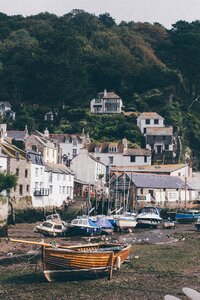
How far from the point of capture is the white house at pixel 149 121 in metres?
87.7

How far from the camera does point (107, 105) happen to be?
93.2m

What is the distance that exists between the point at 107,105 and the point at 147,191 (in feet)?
96.8

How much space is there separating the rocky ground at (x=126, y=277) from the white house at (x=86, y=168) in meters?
34.0

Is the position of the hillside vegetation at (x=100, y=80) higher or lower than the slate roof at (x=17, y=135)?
higher

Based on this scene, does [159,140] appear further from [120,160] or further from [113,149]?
[113,149]

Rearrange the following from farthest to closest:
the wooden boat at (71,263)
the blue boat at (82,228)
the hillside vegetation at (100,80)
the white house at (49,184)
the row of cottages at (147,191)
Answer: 1. the hillside vegetation at (100,80)
2. the row of cottages at (147,191)
3. the white house at (49,184)
4. the blue boat at (82,228)
5. the wooden boat at (71,263)

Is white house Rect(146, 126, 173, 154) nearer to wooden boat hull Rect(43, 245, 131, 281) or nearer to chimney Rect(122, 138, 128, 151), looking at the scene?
chimney Rect(122, 138, 128, 151)

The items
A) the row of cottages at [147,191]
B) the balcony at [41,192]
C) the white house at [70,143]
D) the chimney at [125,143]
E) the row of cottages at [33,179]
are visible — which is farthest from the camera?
the chimney at [125,143]

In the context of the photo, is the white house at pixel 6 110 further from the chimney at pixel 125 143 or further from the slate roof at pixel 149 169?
the slate roof at pixel 149 169

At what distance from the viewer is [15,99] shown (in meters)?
95.2

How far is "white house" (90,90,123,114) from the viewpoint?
93.1 metres

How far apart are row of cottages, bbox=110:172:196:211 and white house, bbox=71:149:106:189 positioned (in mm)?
4007

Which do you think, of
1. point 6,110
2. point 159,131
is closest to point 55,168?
point 159,131

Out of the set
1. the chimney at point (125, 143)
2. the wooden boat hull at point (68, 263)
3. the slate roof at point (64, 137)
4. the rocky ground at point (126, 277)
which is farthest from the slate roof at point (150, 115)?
the wooden boat hull at point (68, 263)
